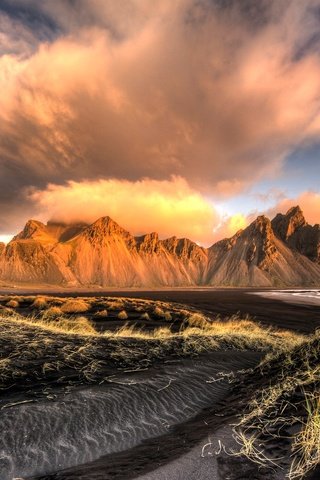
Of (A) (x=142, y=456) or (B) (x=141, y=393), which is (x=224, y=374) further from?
(A) (x=142, y=456)

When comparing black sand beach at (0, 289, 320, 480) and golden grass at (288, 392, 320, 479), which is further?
black sand beach at (0, 289, 320, 480)

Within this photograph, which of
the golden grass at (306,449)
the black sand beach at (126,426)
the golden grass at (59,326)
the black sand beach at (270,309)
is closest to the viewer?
the golden grass at (306,449)

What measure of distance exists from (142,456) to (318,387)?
3.21m

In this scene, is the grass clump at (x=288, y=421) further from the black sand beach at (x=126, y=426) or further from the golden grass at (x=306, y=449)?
the black sand beach at (x=126, y=426)

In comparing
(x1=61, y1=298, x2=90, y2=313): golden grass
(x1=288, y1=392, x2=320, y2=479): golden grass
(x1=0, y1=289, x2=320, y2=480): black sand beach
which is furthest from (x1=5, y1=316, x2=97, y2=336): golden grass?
(x1=61, y1=298, x2=90, y2=313): golden grass

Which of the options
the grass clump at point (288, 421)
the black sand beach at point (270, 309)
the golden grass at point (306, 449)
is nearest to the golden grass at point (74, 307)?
the black sand beach at point (270, 309)

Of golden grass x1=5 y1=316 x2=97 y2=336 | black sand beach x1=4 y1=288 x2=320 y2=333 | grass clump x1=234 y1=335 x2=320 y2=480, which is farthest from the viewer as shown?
black sand beach x1=4 y1=288 x2=320 y2=333

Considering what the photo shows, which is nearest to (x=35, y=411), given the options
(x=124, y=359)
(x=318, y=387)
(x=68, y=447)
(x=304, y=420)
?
(x=68, y=447)

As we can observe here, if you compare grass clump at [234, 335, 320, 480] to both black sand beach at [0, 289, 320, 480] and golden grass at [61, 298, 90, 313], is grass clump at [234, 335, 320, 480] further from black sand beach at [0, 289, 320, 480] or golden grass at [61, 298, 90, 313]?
golden grass at [61, 298, 90, 313]

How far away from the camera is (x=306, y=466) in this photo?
3895mm

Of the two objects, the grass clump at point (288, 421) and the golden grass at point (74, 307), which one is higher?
the grass clump at point (288, 421)

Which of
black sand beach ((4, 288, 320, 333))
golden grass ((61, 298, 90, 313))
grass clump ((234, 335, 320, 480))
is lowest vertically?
black sand beach ((4, 288, 320, 333))

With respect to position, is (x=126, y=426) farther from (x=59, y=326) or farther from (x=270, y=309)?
(x=270, y=309)

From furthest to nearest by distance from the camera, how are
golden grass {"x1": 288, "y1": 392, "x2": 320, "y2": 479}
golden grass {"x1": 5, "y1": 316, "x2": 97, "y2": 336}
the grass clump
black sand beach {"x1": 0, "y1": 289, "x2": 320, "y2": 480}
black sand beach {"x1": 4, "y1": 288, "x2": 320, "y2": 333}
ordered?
black sand beach {"x1": 4, "y1": 288, "x2": 320, "y2": 333}
golden grass {"x1": 5, "y1": 316, "x2": 97, "y2": 336}
black sand beach {"x1": 0, "y1": 289, "x2": 320, "y2": 480}
the grass clump
golden grass {"x1": 288, "y1": 392, "x2": 320, "y2": 479}
